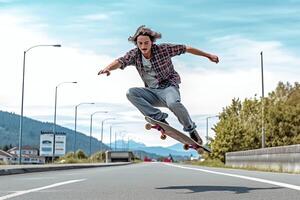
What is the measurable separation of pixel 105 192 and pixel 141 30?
2.81 meters

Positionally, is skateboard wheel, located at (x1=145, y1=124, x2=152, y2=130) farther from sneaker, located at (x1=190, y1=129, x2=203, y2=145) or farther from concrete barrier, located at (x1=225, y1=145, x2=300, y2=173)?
concrete barrier, located at (x1=225, y1=145, x2=300, y2=173)

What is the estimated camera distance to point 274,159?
2850 centimetres

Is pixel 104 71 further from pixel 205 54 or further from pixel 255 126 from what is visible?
pixel 255 126

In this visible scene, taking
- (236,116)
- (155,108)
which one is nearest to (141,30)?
(155,108)

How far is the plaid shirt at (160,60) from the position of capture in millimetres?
10758

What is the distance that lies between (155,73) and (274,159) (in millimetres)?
18686

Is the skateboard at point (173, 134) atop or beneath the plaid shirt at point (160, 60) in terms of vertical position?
beneath

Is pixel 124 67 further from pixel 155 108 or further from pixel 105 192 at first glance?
pixel 105 192

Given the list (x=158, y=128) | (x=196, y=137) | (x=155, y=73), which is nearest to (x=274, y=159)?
(x=196, y=137)

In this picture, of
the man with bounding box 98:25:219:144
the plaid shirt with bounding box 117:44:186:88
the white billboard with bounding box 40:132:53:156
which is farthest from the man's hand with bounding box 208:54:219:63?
the white billboard with bounding box 40:132:53:156

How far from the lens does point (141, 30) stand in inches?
419

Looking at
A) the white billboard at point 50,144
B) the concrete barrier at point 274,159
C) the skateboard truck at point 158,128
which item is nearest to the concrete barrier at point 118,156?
the white billboard at point 50,144

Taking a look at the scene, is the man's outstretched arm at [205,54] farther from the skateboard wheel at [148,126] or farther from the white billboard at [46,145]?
the white billboard at [46,145]

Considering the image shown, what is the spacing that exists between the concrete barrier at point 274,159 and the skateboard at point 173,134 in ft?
39.6
